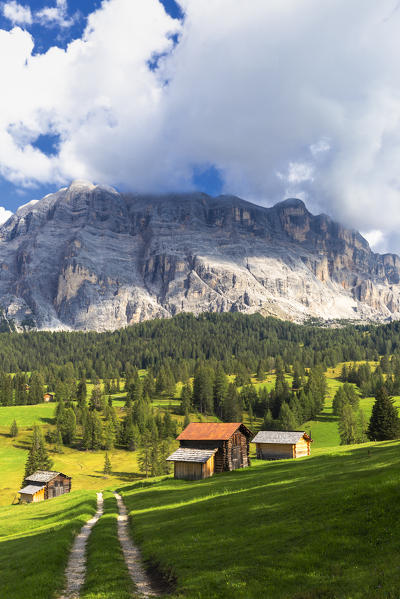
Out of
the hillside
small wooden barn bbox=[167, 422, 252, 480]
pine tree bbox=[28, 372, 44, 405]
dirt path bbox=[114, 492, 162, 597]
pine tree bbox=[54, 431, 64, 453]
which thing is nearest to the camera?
the hillside

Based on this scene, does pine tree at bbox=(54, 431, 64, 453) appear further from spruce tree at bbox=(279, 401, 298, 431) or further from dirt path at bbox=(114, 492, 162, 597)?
dirt path at bbox=(114, 492, 162, 597)

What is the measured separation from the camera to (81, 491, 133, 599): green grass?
594 inches

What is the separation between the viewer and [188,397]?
480 feet

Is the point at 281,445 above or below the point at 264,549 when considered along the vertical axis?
below

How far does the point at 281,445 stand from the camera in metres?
72.7

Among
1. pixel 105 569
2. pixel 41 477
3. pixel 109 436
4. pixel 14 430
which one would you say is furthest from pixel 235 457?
pixel 14 430

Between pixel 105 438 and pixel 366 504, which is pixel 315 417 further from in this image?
pixel 366 504

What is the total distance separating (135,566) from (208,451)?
4266 centimetres

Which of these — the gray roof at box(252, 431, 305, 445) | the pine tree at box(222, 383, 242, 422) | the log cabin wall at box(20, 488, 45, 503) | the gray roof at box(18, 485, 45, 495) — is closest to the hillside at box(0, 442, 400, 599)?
the gray roof at box(252, 431, 305, 445)

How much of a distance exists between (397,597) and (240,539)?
985 cm

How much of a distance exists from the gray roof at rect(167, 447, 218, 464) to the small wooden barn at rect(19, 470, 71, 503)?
31.0m

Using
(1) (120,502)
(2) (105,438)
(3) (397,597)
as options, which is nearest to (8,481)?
(2) (105,438)

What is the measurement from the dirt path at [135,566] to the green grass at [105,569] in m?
0.32

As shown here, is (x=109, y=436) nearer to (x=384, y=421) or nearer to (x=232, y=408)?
(x=232, y=408)
